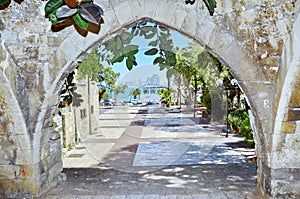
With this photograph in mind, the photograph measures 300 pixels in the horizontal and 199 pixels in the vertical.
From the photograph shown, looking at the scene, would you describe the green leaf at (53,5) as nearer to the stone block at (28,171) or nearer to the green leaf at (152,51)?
the stone block at (28,171)

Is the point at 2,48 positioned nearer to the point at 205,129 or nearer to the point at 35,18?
the point at 35,18

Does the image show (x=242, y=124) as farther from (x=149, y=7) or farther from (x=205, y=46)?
(x=149, y=7)

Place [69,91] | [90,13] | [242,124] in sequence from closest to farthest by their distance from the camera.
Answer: [90,13] < [69,91] < [242,124]

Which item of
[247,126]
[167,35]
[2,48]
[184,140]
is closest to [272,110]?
[167,35]

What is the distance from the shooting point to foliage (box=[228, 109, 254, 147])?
21.0 feet

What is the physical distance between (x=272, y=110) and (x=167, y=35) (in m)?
1.45

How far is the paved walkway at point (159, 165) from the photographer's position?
2.74 meters

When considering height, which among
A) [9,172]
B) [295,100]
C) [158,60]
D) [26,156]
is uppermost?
[158,60]

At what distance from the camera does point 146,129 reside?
9.10 metres

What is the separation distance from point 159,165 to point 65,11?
12.5 feet

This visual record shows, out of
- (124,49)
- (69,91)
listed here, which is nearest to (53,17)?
(124,49)

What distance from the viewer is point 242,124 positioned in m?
6.91

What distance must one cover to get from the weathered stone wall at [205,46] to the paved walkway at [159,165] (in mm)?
688

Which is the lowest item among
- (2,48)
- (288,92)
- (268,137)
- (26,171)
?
(26,171)
